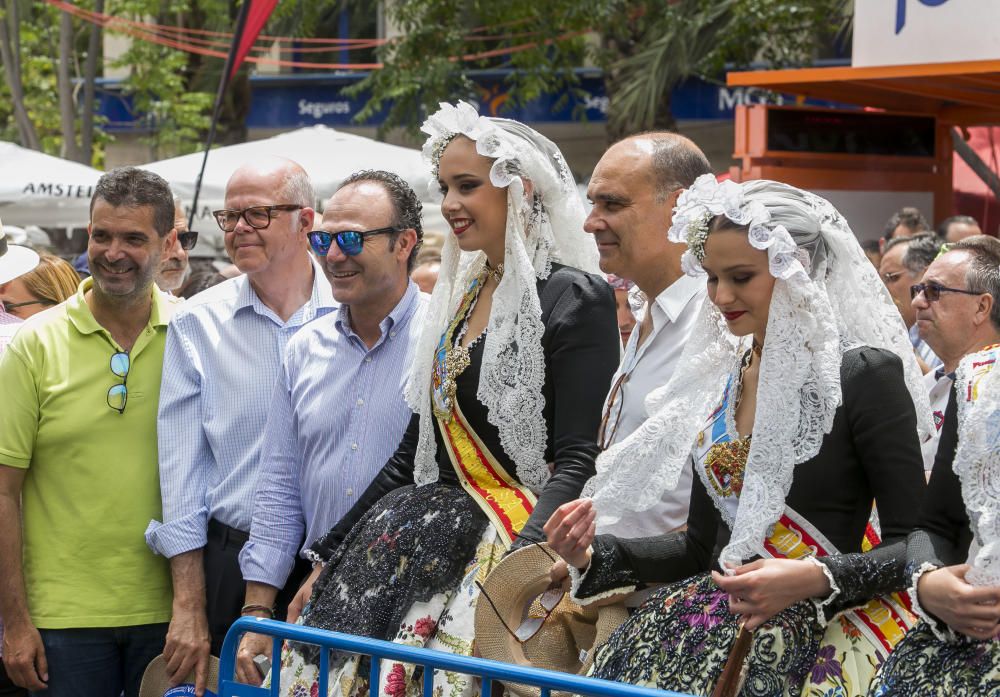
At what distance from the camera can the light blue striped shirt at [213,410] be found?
4.43 m

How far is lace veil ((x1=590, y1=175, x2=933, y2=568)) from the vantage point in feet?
9.73

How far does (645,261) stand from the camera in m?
3.74

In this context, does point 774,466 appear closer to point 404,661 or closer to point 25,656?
point 404,661

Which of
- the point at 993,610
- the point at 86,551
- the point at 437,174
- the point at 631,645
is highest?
the point at 437,174

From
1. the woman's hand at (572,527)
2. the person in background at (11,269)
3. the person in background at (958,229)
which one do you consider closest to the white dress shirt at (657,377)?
the woman's hand at (572,527)

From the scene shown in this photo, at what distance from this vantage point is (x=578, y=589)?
326 cm

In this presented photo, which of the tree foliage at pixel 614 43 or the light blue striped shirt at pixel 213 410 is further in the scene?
the tree foliage at pixel 614 43

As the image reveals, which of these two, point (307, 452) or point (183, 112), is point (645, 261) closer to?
point (307, 452)

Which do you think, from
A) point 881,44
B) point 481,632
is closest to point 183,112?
point 881,44

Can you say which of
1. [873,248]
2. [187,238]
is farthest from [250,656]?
[873,248]

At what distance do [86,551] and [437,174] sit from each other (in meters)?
1.69

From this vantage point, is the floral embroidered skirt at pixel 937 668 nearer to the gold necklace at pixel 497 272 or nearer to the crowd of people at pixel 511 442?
the crowd of people at pixel 511 442

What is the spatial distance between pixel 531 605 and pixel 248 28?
708cm

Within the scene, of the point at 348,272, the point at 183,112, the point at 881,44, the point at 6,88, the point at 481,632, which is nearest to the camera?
the point at 481,632
